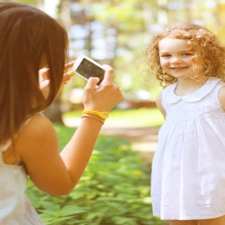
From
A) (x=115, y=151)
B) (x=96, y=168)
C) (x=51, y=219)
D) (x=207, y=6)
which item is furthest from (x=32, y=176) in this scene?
(x=207, y=6)

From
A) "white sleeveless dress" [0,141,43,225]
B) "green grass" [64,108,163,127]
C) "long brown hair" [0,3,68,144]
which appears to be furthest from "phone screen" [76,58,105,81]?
"green grass" [64,108,163,127]

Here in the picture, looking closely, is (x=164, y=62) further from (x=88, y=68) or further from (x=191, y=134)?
(x=88, y=68)

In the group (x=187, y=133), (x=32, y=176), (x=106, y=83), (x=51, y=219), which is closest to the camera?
(x=32, y=176)

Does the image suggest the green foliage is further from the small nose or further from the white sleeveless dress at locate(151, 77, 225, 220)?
the small nose

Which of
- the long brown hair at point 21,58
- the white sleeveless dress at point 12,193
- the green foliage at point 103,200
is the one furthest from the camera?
the green foliage at point 103,200

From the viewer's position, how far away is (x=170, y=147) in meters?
3.51

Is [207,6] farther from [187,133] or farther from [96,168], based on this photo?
[187,133]

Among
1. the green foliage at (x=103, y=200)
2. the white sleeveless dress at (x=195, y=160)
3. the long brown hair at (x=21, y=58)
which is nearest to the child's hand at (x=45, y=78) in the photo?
the long brown hair at (x=21, y=58)

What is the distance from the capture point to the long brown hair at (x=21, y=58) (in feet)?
7.25

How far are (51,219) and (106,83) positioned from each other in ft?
6.69

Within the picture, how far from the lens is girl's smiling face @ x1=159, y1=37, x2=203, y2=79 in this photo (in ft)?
11.7

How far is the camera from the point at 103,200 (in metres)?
5.23

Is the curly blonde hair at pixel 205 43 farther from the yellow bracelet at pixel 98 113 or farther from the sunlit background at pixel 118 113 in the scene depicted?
the yellow bracelet at pixel 98 113

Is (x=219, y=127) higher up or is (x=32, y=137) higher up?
(x=32, y=137)
